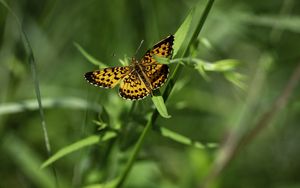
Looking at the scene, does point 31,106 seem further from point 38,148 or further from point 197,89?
point 197,89

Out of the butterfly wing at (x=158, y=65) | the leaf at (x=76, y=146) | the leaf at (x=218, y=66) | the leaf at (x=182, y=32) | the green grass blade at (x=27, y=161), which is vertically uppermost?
the leaf at (x=182, y=32)

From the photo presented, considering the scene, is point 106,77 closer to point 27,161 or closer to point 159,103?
point 159,103

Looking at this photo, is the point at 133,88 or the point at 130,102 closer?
the point at 133,88

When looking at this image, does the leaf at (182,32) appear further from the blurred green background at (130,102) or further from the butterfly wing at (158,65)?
the blurred green background at (130,102)

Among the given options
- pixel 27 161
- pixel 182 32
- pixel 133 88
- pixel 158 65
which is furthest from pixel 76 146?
pixel 27 161

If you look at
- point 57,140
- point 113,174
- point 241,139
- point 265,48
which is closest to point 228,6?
point 265,48

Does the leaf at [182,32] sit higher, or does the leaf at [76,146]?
the leaf at [182,32]

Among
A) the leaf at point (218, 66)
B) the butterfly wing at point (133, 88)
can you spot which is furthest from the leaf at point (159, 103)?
the leaf at point (218, 66)

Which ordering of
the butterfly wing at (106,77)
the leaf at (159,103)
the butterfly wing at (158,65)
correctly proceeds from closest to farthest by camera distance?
the leaf at (159,103) < the butterfly wing at (158,65) < the butterfly wing at (106,77)
